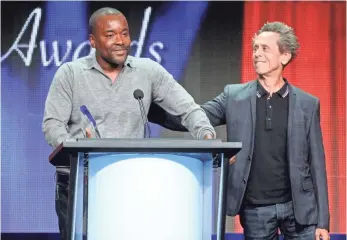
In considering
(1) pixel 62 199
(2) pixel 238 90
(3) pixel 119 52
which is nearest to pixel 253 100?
(2) pixel 238 90

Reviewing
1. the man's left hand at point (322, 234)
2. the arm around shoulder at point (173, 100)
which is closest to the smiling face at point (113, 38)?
the arm around shoulder at point (173, 100)

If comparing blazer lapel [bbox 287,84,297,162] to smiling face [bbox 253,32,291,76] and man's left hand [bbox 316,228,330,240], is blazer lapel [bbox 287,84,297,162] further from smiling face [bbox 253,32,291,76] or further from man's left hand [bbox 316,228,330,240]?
man's left hand [bbox 316,228,330,240]

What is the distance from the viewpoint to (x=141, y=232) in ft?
9.34

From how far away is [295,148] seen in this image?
12.2 ft

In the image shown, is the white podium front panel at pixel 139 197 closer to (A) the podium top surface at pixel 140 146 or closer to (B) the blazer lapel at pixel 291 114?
(A) the podium top surface at pixel 140 146

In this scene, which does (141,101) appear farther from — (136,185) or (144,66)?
(136,185)

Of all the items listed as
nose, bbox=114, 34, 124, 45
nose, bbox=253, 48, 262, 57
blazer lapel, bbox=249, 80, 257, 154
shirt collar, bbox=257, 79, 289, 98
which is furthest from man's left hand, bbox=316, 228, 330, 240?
nose, bbox=114, 34, 124, 45

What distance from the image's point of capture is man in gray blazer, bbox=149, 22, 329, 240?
12.1 ft

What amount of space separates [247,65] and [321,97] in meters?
0.51

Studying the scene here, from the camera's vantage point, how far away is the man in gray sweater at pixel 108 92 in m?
3.48

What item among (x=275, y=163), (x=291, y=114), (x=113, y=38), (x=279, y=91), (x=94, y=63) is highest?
(x=113, y=38)

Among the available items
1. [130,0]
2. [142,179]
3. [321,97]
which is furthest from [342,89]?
[142,179]

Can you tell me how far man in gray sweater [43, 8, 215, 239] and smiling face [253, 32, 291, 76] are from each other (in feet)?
1.51

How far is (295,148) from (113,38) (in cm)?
96
